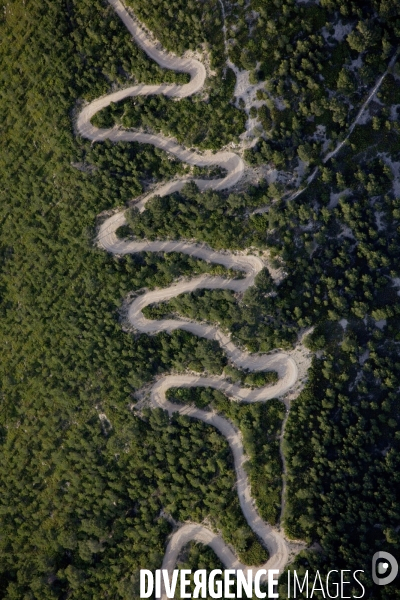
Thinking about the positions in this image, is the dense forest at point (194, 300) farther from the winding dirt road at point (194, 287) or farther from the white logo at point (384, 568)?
the winding dirt road at point (194, 287)

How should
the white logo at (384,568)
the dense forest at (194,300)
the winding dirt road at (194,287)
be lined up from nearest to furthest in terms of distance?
the white logo at (384,568) → the dense forest at (194,300) → the winding dirt road at (194,287)

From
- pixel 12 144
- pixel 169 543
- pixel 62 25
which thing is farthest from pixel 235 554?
pixel 62 25

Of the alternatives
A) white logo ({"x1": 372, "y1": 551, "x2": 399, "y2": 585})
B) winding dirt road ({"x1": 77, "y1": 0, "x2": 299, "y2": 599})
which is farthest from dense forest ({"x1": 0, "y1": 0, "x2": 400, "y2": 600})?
winding dirt road ({"x1": 77, "y1": 0, "x2": 299, "y2": 599})

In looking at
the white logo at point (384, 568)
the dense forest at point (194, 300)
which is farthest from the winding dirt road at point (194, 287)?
the white logo at point (384, 568)

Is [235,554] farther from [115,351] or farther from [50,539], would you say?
[115,351]

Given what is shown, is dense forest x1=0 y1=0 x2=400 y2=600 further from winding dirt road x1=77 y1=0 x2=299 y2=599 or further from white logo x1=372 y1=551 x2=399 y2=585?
winding dirt road x1=77 y1=0 x2=299 y2=599

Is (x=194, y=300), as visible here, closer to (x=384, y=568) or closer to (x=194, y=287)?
(x=194, y=287)

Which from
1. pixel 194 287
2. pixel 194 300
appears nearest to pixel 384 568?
pixel 194 300
